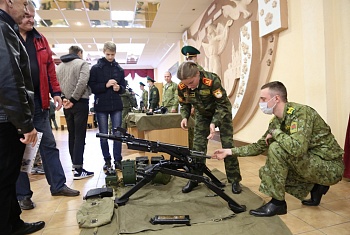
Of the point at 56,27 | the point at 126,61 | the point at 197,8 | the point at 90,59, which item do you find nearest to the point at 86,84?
the point at 197,8

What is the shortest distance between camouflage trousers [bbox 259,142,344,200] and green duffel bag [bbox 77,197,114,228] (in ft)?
3.34

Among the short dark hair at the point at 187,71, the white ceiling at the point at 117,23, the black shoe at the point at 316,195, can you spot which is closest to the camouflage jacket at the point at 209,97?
the short dark hair at the point at 187,71

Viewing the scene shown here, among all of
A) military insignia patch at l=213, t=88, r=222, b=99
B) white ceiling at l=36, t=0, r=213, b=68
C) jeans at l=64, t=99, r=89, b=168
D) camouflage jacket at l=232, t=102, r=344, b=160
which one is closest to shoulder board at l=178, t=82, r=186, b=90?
military insignia patch at l=213, t=88, r=222, b=99

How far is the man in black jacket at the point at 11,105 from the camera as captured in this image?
114 cm

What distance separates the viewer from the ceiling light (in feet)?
18.4

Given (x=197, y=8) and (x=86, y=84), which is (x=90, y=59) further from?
(x=86, y=84)

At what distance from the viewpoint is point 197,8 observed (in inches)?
215

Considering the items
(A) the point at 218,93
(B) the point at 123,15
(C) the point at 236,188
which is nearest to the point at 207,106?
(A) the point at 218,93

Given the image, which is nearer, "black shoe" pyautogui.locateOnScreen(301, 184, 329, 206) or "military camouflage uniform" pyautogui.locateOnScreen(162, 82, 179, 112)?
"black shoe" pyautogui.locateOnScreen(301, 184, 329, 206)

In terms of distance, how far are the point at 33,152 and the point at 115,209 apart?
66 centimetres

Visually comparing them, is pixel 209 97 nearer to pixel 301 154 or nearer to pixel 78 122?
pixel 301 154

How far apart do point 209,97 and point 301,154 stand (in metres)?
0.84

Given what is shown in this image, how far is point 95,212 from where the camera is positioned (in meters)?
1.70

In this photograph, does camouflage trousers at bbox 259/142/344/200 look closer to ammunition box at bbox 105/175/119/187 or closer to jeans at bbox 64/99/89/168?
ammunition box at bbox 105/175/119/187
